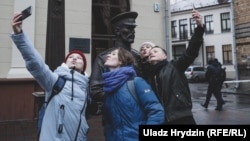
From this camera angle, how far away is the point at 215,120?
28.2ft

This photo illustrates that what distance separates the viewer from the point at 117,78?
2.58 m

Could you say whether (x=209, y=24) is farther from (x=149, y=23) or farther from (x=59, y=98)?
(x=59, y=98)

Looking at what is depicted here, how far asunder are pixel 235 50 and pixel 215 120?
11320mm

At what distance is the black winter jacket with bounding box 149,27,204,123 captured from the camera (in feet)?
9.53

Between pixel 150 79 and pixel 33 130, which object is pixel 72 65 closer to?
pixel 150 79

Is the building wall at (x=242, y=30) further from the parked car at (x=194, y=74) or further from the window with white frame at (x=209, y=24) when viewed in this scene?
the window with white frame at (x=209, y=24)

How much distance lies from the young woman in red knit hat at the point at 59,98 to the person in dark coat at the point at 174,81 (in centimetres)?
74

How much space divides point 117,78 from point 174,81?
66 centimetres

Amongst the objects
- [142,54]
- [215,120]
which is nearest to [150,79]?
[142,54]

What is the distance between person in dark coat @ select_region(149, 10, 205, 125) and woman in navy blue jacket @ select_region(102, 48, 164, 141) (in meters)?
0.39

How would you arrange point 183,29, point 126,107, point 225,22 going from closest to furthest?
point 126,107 → point 225,22 → point 183,29

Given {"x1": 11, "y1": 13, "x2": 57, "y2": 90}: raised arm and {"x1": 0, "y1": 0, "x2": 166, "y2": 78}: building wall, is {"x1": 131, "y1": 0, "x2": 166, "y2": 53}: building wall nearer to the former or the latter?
{"x1": 0, "y1": 0, "x2": 166, "y2": 78}: building wall

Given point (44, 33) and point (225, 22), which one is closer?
point (44, 33)

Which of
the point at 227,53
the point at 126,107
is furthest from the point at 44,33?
the point at 227,53
